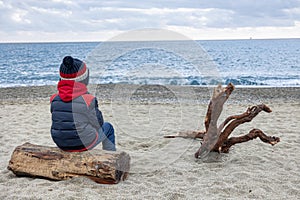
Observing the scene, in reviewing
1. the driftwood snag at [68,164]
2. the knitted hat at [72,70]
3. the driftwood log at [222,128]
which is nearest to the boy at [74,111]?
the knitted hat at [72,70]

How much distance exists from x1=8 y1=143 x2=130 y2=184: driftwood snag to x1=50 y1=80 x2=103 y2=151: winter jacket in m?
0.15

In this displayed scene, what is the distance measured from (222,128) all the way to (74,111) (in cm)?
229

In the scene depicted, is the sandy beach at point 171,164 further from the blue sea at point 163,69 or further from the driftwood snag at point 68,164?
the blue sea at point 163,69

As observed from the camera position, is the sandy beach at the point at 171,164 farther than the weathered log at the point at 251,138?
No

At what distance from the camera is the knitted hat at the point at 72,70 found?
13.0 feet

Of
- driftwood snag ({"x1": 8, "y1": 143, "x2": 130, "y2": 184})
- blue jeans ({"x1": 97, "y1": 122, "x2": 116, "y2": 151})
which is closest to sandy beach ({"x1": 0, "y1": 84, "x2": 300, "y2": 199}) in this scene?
driftwood snag ({"x1": 8, "y1": 143, "x2": 130, "y2": 184})

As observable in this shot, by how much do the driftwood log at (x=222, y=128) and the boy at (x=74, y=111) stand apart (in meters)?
1.72

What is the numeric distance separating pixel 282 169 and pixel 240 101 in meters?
7.47

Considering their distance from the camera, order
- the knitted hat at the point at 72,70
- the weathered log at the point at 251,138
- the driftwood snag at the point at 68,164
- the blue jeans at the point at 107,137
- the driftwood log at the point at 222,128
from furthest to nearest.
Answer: the driftwood log at the point at 222,128
the weathered log at the point at 251,138
the blue jeans at the point at 107,137
the driftwood snag at the point at 68,164
the knitted hat at the point at 72,70

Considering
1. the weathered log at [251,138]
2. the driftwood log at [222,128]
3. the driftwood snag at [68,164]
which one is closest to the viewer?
the driftwood snag at [68,164]

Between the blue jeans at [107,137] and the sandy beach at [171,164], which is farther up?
the blue jeans at [107,137]

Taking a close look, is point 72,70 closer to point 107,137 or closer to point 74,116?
point 74,116

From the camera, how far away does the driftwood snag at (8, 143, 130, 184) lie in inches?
162

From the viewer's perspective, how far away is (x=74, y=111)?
4070 mm
